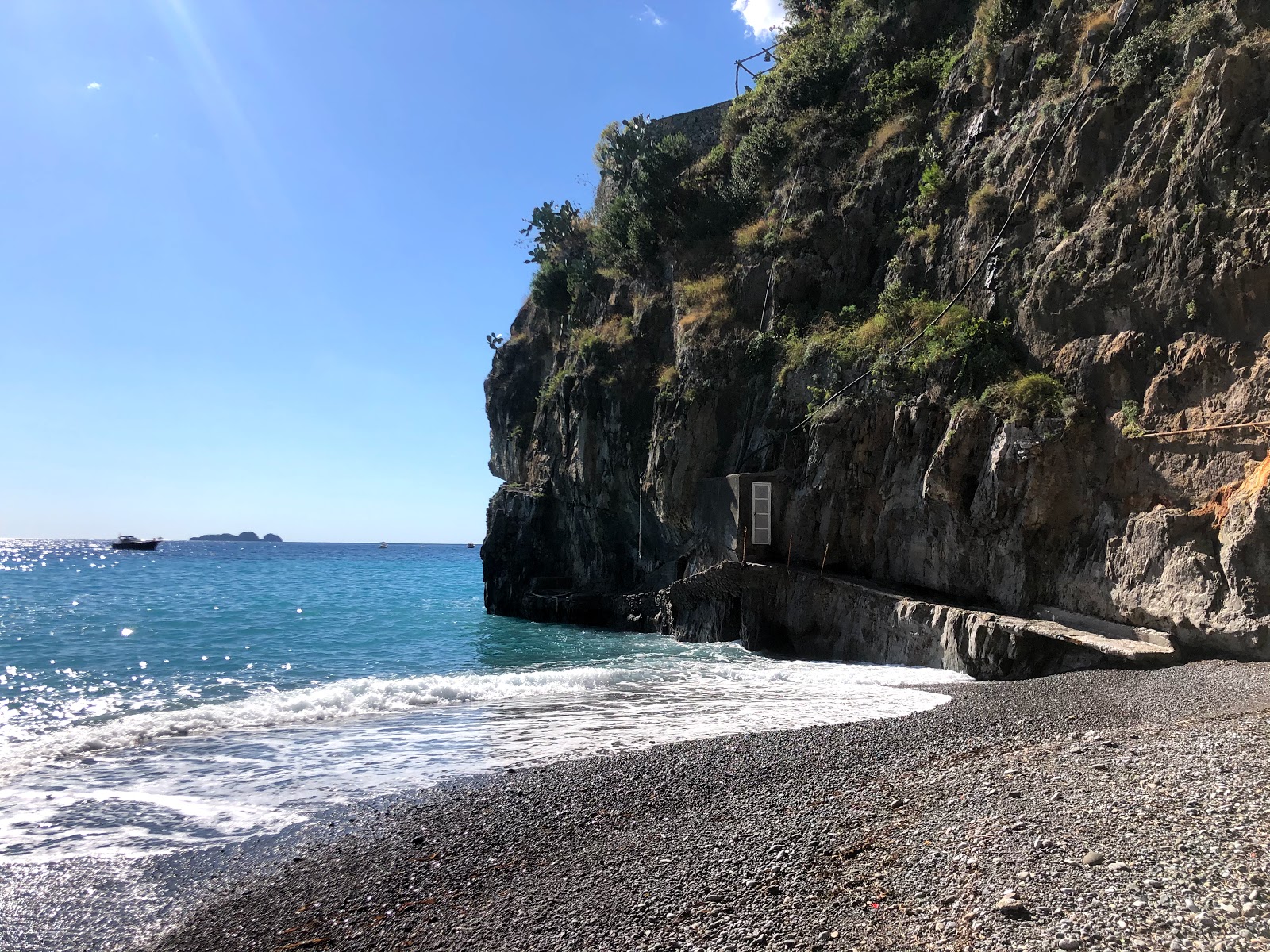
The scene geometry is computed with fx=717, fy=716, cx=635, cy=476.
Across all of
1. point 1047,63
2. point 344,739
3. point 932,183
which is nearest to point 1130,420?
point 932,183

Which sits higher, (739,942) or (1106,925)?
(1106,925)

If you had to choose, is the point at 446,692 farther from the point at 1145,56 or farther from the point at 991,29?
the point at 991,29

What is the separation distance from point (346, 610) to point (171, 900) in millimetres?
30444

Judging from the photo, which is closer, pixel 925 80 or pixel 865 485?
pixel 865 485

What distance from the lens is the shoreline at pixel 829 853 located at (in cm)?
409

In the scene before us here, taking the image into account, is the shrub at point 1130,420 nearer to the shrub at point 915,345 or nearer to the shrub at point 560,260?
the shrub at point 915,345

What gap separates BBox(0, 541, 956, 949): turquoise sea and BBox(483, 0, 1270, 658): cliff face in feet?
12.9

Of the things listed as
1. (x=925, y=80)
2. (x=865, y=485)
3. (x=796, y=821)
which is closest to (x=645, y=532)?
(x=865, y=485)

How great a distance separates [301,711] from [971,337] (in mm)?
15810

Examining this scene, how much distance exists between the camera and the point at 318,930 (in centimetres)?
501

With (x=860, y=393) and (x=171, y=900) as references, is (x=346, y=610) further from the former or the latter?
(x=171, y=900)

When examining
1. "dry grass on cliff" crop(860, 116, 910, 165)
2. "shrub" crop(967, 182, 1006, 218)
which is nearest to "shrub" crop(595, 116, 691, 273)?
"dry grass on cliff" crop(860, 116, 910, 165)

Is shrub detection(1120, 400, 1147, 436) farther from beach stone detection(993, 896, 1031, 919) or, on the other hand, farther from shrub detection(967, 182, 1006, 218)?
beach stone detection(993, 896, 1031, 919)

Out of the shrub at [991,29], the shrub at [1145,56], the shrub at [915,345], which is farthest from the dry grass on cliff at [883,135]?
the shrub at [1145,56]
